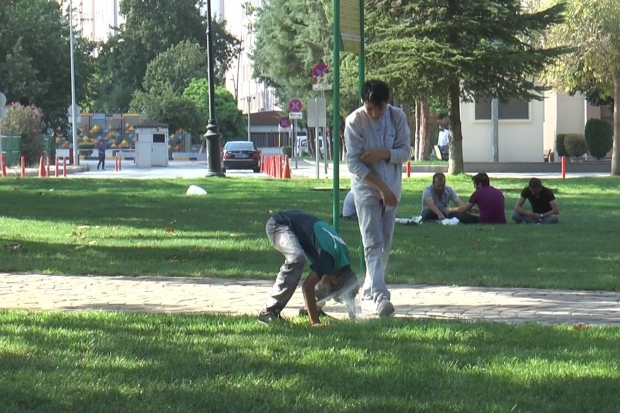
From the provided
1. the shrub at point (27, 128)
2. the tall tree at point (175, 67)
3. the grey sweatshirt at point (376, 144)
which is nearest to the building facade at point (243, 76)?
the tall tree at point (175, 67)

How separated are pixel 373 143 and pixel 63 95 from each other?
6749cm

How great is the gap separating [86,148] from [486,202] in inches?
2827

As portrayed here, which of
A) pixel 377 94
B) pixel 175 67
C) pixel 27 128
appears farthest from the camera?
pixel 175 67

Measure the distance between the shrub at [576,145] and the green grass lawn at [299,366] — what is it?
1717 inches

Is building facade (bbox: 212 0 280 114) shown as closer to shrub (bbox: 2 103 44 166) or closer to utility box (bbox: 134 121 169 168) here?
utility box (bbox: 134 121 169 168)

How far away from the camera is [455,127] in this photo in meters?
35.4

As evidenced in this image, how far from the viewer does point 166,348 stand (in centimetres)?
696

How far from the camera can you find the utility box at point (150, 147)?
202 feet

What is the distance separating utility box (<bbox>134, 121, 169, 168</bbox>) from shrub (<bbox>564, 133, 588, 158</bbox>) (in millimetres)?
21681

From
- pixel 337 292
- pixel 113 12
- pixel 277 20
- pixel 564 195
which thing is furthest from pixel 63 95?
pixel 113 12

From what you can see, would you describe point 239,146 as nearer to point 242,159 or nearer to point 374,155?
point 242,159

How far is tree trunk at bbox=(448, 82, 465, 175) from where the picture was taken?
114 ft

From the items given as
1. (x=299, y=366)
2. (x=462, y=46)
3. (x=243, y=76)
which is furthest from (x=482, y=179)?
(x=243, y=76)

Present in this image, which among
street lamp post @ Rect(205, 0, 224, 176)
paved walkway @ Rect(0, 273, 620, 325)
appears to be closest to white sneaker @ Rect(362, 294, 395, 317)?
paved walkway @ Rect(0, 273, 620, 325)
